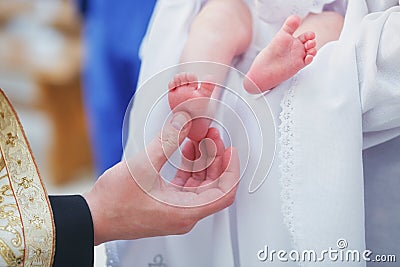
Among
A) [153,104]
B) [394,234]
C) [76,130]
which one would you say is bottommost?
[76,130]

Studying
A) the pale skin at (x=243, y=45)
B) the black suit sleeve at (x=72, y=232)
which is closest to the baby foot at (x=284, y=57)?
the pale skin at (x=243, y=45)

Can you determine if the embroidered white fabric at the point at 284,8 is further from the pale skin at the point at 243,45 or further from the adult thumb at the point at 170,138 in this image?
the adult thumb at the point at 170,138

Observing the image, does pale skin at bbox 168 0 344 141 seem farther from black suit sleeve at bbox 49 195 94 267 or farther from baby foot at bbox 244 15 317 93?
black suit sleeve at bbox 49 195 94 267

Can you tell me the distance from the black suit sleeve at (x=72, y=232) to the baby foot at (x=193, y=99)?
10 centimetres

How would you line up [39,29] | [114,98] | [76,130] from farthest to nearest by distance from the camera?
1. [39,29]
2. [76,130]
3. [114,98]

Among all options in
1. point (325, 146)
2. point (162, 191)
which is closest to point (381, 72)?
point (325, 146)

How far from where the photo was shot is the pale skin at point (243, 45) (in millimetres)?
613

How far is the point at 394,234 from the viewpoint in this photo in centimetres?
63

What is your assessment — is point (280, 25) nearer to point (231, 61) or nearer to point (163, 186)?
point (231, 61)

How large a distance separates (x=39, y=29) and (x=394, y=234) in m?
1.56

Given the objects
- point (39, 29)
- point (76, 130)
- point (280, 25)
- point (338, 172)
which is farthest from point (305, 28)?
point (39, 29)

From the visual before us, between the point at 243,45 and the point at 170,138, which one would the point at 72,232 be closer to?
the point at 170,138

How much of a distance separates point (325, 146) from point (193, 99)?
0.10m

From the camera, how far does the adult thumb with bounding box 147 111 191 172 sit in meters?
0.61
